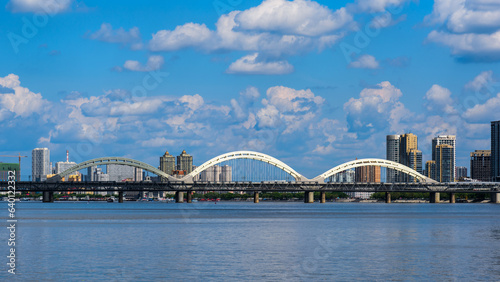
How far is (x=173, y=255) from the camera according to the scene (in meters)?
49.2

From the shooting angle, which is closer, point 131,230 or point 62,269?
point 62,269

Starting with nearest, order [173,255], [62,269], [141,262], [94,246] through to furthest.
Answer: [62,269], [141,262], [173,255], [94,246]

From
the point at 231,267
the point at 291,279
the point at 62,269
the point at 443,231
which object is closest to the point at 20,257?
the point at 62,269

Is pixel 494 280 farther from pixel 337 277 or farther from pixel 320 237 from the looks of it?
pixel 320 237

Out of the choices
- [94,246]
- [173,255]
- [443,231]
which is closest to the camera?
[173,255]

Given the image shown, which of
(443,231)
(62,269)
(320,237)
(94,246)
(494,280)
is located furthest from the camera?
(443,231)

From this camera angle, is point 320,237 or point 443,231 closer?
point 320,237

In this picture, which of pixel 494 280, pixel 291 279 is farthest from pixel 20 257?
pixel 494 280

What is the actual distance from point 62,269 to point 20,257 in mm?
7034

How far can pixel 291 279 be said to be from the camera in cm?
3788

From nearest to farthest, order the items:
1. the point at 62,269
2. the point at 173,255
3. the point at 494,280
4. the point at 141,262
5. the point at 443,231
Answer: the point at 494,280, the point at 62,269, the point at 141,262, the point at 173,255, the point at 443,231

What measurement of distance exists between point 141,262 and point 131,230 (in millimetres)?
31098

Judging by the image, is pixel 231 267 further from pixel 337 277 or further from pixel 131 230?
pixel 131 230

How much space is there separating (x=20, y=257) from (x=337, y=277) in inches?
805
